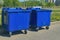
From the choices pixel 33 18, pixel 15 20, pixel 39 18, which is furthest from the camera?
pixel 33 18

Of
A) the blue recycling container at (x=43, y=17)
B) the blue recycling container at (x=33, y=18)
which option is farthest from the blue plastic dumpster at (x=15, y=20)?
the blue recycling container at (x=43, y=17)

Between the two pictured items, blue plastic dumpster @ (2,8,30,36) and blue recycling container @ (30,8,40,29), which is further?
blue recycling container @ (30,8,40,29)

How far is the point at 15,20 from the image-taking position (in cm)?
880

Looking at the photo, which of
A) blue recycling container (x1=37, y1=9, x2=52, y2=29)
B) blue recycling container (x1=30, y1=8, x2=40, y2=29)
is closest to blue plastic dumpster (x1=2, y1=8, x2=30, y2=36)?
blue recycling container (x1=30, y1=8, x2=40, y2=29)

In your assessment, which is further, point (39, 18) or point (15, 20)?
point (39, 18)

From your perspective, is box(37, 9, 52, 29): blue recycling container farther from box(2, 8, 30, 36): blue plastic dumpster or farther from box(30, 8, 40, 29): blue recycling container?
box(2, 8, 30, 36): blue plastic dumpster

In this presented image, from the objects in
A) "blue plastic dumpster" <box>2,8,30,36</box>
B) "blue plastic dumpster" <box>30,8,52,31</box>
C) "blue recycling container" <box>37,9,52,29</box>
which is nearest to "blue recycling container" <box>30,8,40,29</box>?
"blue plastic dumpster" <box>30,8,52,31</box>

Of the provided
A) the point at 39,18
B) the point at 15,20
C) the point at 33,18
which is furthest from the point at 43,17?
the point at 15,20

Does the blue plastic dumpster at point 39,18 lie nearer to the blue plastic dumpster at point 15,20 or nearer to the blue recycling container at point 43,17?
the blue recycling container at point 43,17

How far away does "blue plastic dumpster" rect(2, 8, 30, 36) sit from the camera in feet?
28.2

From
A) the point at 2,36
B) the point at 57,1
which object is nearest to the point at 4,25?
the point at 2,36

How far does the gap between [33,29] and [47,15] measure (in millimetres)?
1164

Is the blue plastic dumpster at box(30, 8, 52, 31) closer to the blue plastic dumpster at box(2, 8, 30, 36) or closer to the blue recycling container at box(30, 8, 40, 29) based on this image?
the blue recycling container at box(30, 8, 40, 29)

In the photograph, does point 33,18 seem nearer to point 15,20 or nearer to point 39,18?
point 39,18
